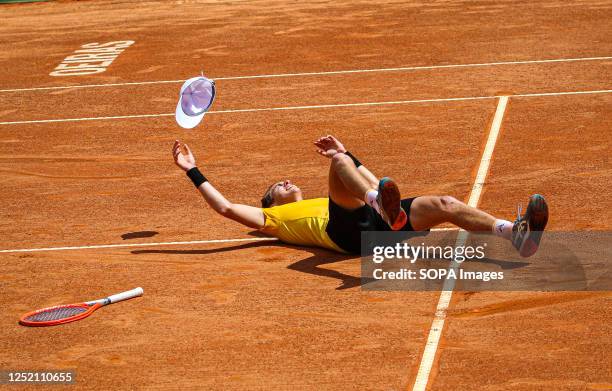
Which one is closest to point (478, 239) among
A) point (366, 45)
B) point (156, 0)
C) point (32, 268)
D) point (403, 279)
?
point (403, 279)

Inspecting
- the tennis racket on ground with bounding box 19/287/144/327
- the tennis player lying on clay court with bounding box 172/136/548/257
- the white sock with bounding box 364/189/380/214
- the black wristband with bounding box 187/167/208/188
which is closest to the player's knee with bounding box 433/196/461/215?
the tennis player lying on clay court with bounding box 172/136/548/257

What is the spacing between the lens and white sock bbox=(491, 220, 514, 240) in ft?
27.7

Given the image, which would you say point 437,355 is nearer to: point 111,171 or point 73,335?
point 73,335

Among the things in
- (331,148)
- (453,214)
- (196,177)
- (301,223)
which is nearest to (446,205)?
(453,214)

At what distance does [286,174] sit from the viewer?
12.1m

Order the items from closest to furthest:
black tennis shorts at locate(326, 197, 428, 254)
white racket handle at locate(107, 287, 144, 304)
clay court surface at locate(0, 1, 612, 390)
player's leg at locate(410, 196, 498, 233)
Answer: clay court surface at locate(0, 1, 612, 390), player's leg at locate(410, 196, 498, 233), white racket handle at locate(107, 287, 144, 304), black tennis shorts at locate(326, 197, 428, 254)

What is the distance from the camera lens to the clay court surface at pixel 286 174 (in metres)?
7.63

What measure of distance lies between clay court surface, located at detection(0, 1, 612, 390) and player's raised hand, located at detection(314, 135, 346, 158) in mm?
868

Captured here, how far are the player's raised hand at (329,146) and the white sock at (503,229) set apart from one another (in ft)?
5.16

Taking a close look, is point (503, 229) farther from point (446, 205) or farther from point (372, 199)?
point (372, 199)

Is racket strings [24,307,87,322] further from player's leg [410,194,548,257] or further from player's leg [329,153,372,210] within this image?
player's leg [410,194,548,257]

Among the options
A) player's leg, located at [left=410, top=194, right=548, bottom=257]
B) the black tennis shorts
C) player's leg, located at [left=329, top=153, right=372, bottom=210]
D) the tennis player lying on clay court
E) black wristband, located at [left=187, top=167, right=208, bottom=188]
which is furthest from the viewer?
A: black wristband, located at [left=187, top=167, right=208, bottom=188]

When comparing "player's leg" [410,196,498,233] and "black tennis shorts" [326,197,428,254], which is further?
"black tennis shorts" [326,197,428,254]

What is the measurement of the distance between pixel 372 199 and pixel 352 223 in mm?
505
